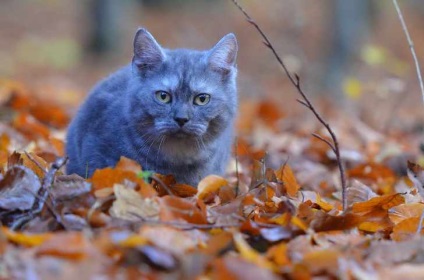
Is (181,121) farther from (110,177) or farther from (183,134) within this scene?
(110,177)

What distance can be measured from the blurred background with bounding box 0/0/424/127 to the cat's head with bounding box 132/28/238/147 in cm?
335

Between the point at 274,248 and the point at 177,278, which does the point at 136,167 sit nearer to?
the point at 274,248

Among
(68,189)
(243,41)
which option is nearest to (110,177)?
(68,189)

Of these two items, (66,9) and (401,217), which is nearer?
(401,217)

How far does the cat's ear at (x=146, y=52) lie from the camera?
402cm

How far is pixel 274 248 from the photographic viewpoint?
2.67 meters

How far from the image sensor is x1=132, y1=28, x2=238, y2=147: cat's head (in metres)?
3.89

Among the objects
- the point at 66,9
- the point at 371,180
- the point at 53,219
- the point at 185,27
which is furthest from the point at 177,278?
the point at 66,9

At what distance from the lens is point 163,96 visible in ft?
13.0

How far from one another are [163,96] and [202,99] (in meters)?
0.22

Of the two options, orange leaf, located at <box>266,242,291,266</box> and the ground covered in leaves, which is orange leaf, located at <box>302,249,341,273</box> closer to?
the ground covered in leaves

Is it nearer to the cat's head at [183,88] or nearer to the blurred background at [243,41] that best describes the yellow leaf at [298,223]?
the cat's head at [183,88]

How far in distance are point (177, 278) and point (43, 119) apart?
13.9ft

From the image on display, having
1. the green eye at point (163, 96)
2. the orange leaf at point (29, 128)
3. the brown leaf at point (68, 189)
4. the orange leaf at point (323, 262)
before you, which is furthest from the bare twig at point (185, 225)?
the orange leaf at point (29, 128)
